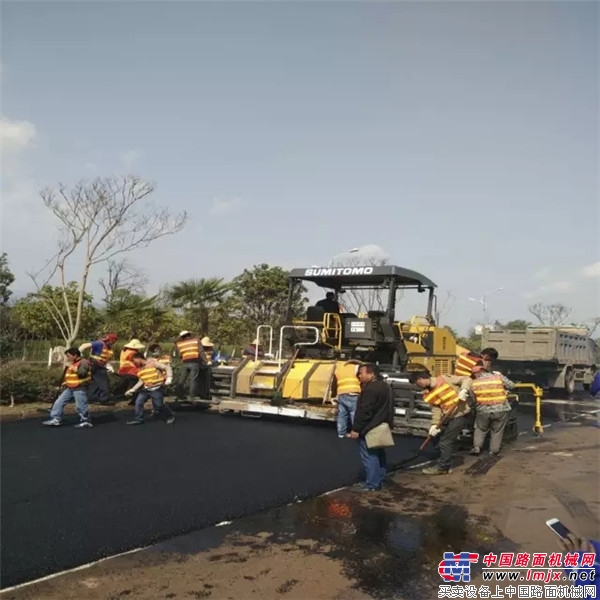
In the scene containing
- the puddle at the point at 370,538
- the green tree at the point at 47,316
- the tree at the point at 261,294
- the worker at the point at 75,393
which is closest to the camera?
the puddle at the point at 370,538

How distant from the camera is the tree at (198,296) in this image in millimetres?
18906

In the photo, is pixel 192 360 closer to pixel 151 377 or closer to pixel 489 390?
pixel 151 377

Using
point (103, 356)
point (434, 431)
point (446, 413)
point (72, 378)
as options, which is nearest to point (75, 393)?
point (72, 378)

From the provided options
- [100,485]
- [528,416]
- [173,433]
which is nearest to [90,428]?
[173,433]

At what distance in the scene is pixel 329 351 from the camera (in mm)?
10594

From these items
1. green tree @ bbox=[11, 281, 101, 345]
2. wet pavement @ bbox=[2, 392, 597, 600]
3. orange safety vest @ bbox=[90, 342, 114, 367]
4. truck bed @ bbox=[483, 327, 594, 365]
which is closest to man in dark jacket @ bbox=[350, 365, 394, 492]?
wet pavement @ bbox=[2, 392, 597, 600]

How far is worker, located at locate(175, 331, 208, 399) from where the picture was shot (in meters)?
10.7

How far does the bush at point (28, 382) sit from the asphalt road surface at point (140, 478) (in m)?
0.98

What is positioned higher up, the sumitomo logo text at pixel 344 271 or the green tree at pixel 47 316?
the sumitomo logo text at pixel 344 271

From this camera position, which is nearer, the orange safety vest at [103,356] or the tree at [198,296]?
the orange safety vest at [103,356]

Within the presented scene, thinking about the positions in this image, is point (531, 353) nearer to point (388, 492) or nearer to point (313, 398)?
point (313, 398)

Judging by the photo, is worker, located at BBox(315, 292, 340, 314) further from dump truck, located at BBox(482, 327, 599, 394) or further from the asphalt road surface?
dump truck, located at BBox(482, 327, 599, 394)

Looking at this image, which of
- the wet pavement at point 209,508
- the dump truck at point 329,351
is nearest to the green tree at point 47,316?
the dump truck at point 329,351

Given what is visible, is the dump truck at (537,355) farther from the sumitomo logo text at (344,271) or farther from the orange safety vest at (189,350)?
the orange safety vest at (189,350)
